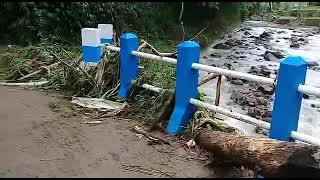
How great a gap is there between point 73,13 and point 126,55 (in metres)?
6.72

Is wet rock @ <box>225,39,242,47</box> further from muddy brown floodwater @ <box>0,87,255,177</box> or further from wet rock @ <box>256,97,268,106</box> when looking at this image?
muddy brown floodwater @ <box>0,87,255,177</box>

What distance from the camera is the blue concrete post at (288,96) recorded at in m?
3.71

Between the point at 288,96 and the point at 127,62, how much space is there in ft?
9.19

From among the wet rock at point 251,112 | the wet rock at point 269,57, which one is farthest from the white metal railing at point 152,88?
the wet rock at point 269,57

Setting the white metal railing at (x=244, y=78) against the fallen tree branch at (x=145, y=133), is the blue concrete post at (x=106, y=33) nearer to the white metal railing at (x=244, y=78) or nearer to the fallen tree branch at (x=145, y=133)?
the white metal railing at (x=244, y=78)

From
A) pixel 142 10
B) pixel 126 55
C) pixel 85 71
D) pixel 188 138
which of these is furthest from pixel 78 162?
pixel 142 10

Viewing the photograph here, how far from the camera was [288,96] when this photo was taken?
375 cm

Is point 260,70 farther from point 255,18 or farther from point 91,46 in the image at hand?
point 255,18

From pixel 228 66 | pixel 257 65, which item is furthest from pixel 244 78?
pixel 257 65

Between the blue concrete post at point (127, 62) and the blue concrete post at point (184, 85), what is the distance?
1.19 meters

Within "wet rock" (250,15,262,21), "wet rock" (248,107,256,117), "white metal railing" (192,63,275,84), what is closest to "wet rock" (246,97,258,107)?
"wet rock" (248,107,256,117)

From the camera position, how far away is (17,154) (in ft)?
13.4

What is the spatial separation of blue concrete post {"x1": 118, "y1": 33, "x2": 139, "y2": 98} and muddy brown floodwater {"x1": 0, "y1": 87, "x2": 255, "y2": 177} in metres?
0.81

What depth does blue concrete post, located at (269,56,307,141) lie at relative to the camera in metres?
3.71
